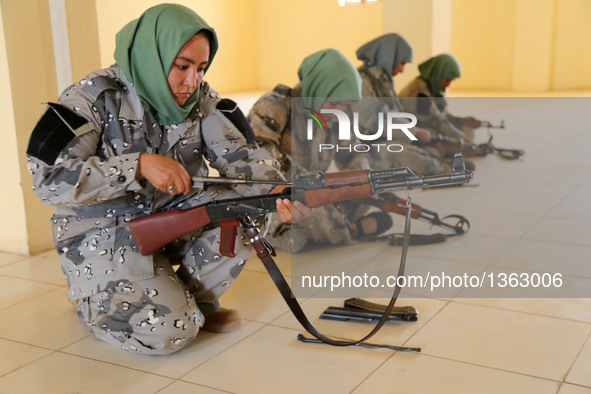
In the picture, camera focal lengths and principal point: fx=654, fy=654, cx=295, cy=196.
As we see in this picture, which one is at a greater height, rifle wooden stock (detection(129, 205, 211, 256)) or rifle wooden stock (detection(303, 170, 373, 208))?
rifle wooden stock (detection(303, 170, 373, 208))

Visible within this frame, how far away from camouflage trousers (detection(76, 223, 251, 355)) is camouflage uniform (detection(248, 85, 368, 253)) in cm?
81

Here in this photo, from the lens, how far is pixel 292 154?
3.05m

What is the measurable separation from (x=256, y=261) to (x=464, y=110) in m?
3.51

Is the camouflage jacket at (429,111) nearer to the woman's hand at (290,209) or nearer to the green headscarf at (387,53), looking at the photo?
the green headscarf at (387,53)

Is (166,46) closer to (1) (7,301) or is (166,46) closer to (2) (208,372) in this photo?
(2) (208,372)

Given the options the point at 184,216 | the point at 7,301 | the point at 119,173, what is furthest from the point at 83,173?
the point at 7,301

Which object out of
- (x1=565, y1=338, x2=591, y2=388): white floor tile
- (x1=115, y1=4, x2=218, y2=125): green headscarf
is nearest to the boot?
(x1=115, y1=4, x2=218, y2=125): green headscarf

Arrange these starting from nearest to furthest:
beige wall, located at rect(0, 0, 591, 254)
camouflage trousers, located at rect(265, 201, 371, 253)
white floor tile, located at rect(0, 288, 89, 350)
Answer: white floor tile, located at rect(0, 288, 89, 350) → camouflage trousers, located at rect(265, 201, 371, 253) → beige wall, located at rect(0, 0, 591, 254)

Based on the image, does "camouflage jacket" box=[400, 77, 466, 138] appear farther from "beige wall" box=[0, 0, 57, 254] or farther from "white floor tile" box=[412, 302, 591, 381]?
"white floor tile" box=[412, 302, 591, 381]

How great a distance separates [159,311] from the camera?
2002 mm

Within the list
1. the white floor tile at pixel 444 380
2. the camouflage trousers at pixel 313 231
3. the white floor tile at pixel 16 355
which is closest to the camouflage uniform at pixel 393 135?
the camouflage trousers at pixel 313 231

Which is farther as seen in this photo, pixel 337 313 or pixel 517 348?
pixel 337 313

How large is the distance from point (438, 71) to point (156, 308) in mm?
4176

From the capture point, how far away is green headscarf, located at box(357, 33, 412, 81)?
15.2 ft
